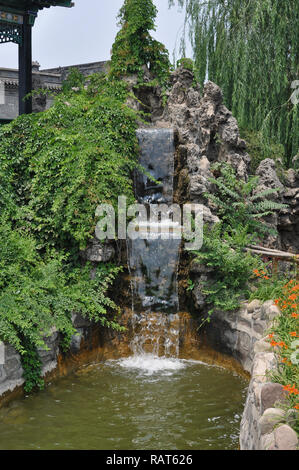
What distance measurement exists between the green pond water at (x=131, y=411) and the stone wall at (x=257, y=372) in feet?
1.56

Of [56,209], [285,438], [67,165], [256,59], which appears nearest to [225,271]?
[56,209]

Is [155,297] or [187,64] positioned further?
[187,64]

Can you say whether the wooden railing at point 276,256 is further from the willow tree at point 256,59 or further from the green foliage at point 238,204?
the willow tree at point 256,59

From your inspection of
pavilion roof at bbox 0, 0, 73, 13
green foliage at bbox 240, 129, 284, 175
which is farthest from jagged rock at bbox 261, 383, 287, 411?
pavilion roof at bbox 0, 0, 73, 13

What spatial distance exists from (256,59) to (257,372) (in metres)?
10.5

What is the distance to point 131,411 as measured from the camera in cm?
599

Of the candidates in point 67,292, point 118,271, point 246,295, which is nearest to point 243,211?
point 246,295

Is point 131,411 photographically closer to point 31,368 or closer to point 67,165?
point 31,368

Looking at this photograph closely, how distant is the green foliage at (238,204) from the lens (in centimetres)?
959

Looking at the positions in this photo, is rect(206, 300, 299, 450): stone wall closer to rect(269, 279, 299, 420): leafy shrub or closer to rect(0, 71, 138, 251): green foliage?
rect(269, 279, 299, 420): leafy shrub

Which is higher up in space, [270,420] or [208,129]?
[208,129]

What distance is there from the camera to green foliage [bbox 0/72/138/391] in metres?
6.75

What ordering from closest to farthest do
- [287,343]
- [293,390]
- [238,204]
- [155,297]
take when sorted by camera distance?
[293,390] → [287,343] → [155,297] → [238,204]
